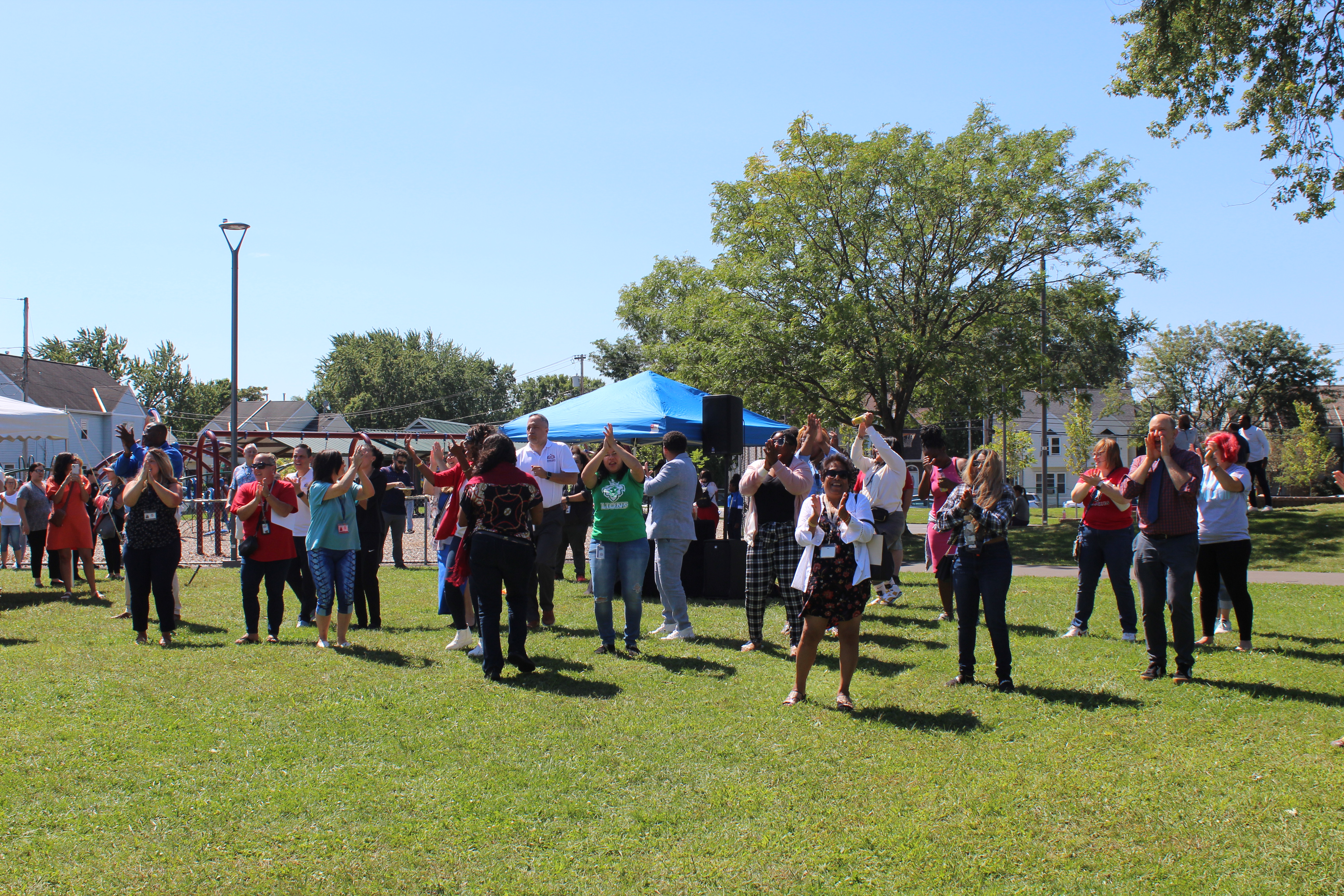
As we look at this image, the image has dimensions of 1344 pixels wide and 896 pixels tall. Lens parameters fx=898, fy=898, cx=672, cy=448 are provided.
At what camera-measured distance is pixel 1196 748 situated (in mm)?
4832

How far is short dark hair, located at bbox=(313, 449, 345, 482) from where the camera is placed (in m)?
7.47

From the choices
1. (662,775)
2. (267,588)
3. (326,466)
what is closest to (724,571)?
(326,466)

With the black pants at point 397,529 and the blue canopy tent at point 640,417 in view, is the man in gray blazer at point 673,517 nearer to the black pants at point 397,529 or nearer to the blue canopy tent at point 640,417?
the blue canopy tent at point 640,417

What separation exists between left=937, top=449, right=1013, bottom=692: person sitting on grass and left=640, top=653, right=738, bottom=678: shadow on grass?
1.63 meters

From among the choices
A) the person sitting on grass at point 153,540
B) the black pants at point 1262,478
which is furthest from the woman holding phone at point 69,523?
the black pants at point 1262,478

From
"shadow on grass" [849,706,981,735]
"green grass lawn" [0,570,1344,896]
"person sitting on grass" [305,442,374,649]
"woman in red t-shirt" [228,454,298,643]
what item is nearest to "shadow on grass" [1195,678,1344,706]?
"green grass lawn" [0,570,1344,896]

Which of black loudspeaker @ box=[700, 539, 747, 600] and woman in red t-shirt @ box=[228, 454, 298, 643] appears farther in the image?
black loudspeaker @ box=[700, 539, 747, 600]

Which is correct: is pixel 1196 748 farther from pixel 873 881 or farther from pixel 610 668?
pixel 610 668

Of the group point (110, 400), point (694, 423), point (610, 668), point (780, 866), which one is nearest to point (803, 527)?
point (610, 668)

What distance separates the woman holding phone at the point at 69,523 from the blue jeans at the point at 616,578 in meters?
6.90

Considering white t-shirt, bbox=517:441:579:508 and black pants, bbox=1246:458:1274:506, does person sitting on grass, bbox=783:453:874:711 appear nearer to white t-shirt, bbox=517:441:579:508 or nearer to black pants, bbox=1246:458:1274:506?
white t-shirt, bbox=517:441:579:508

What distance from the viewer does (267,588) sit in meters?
7.95

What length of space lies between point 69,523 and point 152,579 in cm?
390

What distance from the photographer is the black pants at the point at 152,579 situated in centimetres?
765
